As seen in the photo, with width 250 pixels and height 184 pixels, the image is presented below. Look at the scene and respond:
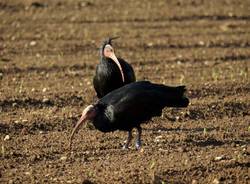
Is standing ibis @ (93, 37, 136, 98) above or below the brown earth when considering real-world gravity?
above

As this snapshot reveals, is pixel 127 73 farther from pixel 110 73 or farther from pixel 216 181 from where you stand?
pixel 216 181

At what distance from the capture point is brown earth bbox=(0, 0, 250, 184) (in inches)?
352

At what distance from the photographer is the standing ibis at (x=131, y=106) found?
32.4ft

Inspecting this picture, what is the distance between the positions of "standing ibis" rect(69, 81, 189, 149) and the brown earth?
320mm

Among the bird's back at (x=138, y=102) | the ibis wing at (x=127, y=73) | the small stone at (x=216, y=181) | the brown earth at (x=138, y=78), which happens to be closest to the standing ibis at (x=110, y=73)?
the ibis wing at (x=127, y=73)

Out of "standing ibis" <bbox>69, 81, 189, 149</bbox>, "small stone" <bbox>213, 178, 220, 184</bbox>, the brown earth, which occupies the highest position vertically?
"standing ibis" <bbox>69, 81, 189, 149</bbox>

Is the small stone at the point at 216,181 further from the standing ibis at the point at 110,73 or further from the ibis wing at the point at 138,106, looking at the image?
the standing ibis at the point at 110,73

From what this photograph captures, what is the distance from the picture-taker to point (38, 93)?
1366 cm

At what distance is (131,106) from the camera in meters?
9.89

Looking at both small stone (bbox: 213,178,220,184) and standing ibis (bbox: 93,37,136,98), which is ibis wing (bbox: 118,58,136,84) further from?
small stone (bbox: 213,178,220,184)

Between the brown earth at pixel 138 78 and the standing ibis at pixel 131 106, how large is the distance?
1.05ft

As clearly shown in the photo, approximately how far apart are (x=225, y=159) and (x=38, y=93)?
5.21 metres

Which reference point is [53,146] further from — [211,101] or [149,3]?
[149,3]

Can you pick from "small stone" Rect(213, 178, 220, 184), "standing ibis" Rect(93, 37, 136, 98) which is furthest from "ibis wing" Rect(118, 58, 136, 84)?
"small stone" Rect(213, 178, 220, 184)
